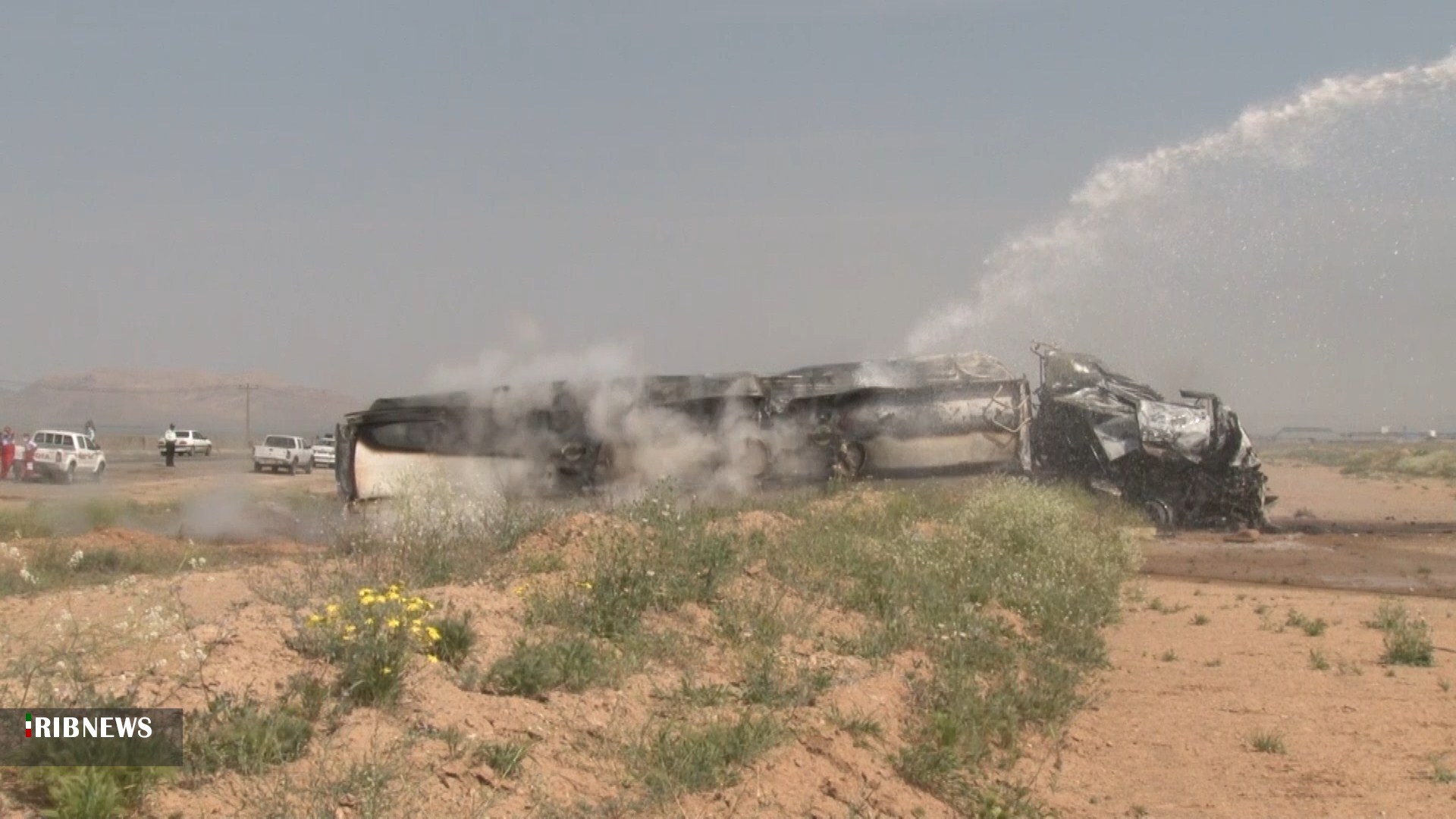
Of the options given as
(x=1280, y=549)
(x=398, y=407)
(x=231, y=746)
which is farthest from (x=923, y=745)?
(x=1280, y=549)

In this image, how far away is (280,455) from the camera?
52.8 m

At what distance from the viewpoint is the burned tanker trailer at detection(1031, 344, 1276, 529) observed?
24969 millimetres

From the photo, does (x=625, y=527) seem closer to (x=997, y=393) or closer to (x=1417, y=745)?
(x=1417, y=745)

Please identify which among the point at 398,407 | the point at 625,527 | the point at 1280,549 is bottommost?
the point at 1280,549

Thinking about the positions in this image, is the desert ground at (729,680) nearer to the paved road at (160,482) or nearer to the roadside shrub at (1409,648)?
the roadside shrub at (1409,648)

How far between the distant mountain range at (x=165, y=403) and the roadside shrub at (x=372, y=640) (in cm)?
11777

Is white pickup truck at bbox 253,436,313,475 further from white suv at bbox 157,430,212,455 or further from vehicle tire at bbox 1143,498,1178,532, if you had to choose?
vehicle tire at bbox 1143,498,1178,532

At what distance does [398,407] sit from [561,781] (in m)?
12.4

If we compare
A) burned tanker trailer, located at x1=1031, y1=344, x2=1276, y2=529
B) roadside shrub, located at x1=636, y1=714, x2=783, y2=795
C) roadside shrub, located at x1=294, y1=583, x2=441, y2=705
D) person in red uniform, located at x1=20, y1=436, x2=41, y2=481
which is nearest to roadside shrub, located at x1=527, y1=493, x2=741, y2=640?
roadside shrub, located at x1=294, y1=583, x2=441, y2=705

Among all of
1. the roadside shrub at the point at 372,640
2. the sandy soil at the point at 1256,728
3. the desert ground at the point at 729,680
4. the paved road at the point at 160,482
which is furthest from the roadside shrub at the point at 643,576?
the paved road at the point at 160,482

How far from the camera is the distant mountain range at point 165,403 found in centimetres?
13100

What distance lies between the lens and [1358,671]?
11.1m

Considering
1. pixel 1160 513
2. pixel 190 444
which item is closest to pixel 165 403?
pixel 190 444

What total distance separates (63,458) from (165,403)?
137 meters
